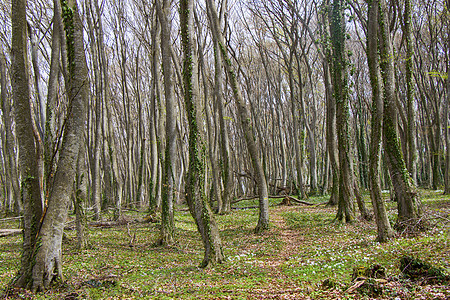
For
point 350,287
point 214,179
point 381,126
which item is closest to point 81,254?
point 350,287

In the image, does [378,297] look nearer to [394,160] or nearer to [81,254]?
[394,160]

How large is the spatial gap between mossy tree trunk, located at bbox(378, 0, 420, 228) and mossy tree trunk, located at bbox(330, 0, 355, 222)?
2271mm

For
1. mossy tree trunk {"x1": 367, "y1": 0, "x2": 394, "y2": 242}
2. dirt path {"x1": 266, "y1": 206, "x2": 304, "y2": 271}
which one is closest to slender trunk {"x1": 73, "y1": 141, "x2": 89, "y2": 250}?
dirt path {"x1": 266, "y1": 206, "x2": 304, "y2": 271}

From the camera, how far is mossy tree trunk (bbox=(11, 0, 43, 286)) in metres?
5.25

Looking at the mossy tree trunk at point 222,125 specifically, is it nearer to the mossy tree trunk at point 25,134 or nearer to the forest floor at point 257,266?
the forest floor at point 257,266

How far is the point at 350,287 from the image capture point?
425cm

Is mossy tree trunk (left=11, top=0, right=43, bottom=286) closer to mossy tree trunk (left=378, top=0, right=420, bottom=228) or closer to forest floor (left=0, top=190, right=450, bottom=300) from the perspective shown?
→ forest floor (left=0, top=190, right=450, bottom=300)

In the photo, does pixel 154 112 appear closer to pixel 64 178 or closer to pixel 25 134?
pixel 25 134

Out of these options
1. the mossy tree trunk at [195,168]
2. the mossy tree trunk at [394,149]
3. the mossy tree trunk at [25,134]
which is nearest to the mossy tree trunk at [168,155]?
the mossy tree trunk at [195,168]

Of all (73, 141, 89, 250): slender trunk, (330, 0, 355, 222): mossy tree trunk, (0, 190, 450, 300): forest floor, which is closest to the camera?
(0, 190, 450, 300): forest floor

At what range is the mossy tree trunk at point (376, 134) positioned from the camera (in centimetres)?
732

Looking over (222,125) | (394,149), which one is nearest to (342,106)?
(394,149)

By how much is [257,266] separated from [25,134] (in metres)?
5.02

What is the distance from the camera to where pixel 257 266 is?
6.61 meters
